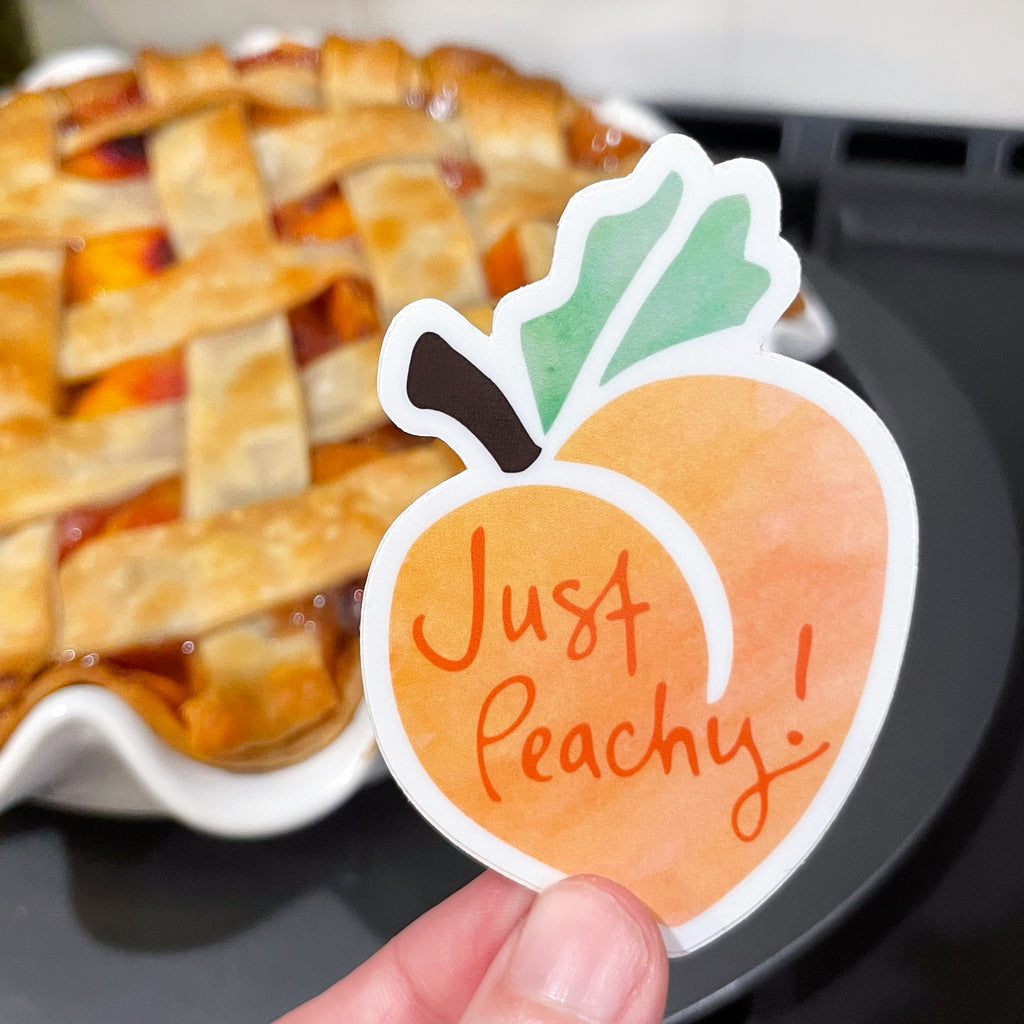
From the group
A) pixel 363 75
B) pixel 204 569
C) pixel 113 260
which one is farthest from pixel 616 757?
pixel 363 75

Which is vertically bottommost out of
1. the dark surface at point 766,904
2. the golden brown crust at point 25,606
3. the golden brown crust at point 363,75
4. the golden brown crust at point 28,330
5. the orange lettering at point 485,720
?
the dark surface at point 766,904

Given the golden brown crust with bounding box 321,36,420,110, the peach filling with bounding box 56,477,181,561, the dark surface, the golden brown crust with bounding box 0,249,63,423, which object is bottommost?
the dark surface

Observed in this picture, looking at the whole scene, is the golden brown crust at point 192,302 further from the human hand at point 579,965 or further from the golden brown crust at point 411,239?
the human hand at point 579,965

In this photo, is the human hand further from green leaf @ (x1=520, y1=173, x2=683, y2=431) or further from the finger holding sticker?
green leaf @ (x1=520, y1=173, x2=683, y2=431)

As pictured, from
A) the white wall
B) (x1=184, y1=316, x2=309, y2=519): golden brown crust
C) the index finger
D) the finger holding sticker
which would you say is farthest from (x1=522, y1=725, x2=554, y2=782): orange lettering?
the white wall

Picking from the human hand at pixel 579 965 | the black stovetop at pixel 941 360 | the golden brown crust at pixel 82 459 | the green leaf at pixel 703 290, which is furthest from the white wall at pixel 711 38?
the human hand at pixel 579 965

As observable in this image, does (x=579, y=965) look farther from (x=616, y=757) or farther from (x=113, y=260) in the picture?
(x=113, y=260)
